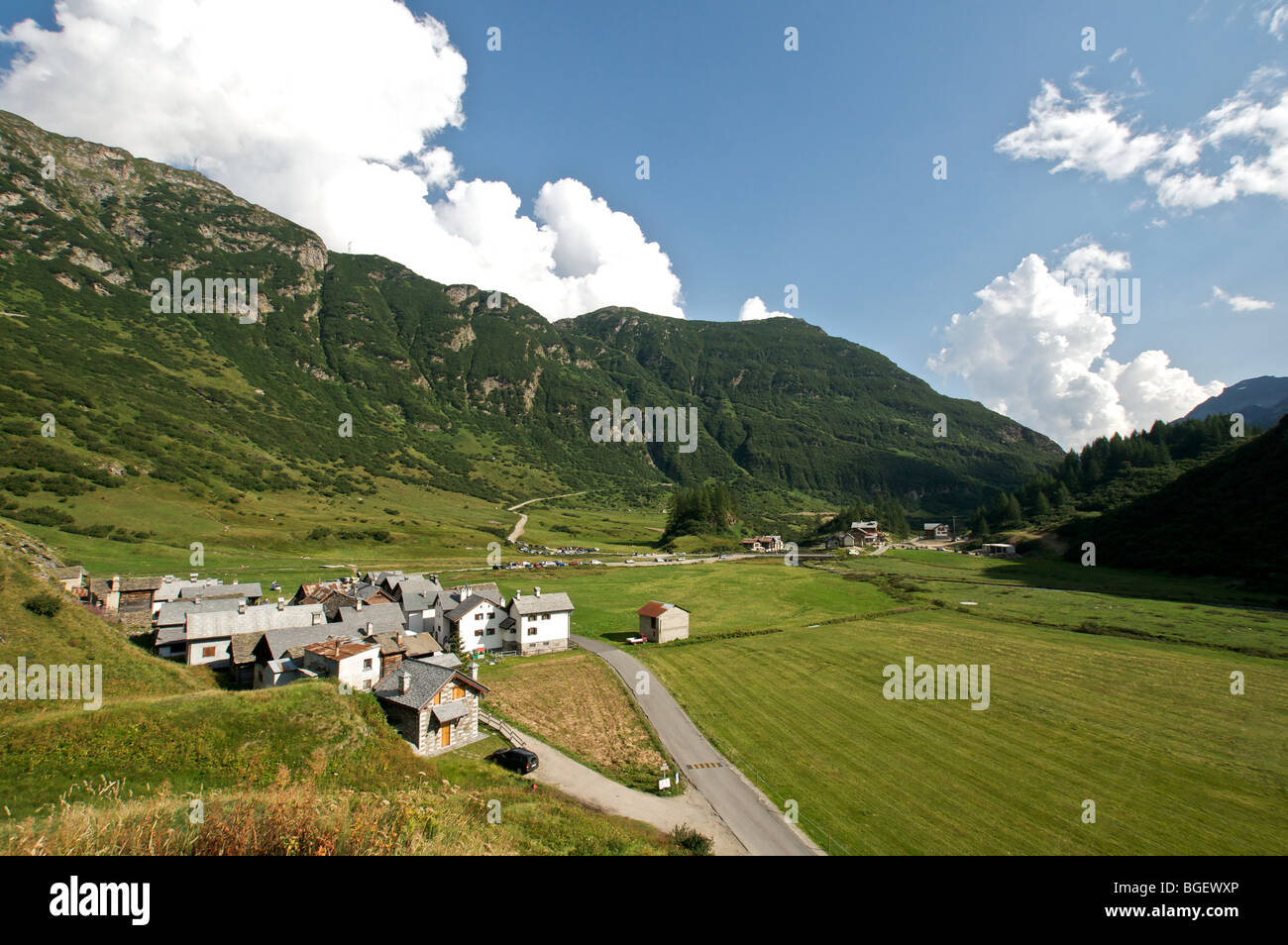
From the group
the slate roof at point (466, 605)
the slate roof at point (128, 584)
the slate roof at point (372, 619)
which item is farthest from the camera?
the slate roof at point (466, 605)

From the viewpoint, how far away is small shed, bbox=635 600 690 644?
6159cm

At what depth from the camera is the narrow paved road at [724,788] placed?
934 inches

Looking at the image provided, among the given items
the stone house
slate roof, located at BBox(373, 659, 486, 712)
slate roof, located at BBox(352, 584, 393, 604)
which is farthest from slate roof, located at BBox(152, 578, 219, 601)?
the stone house

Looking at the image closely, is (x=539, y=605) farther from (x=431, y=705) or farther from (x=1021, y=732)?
(x=1021, y=732)

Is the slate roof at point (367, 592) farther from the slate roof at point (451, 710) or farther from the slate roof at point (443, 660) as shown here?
the slate roof at point (451, 710)

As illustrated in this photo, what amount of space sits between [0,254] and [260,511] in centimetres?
18524

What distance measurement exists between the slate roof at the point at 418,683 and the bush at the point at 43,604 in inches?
729

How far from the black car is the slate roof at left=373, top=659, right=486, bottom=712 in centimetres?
503

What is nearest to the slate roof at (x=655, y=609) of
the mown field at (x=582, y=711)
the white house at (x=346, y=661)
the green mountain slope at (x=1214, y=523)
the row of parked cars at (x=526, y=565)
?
the mown field at (x=582, y=711)

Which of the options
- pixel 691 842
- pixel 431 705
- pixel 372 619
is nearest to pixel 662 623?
pixel 372 619

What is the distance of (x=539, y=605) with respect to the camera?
2233 inches

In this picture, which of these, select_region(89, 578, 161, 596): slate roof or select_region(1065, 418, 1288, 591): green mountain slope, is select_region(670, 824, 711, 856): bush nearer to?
select_region(89, 578, 161, 596): slate roof

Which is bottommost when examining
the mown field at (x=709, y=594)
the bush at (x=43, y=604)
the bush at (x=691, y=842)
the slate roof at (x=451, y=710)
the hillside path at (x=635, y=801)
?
the mown field at (x=709, y=594)

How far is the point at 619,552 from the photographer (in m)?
141
